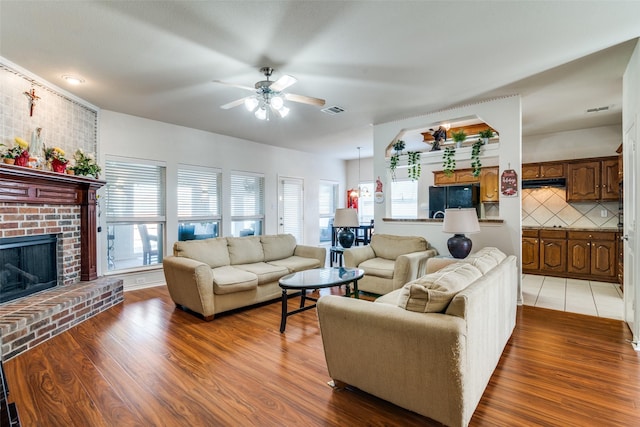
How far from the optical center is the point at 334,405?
2.03 meters

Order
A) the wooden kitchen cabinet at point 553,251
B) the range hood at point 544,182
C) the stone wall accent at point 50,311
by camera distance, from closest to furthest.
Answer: the stone wall accent at point 50,311
the wooden kitchen cabinet at point 553,251
the range hood at point 544,182

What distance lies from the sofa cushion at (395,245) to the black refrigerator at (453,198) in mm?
1900

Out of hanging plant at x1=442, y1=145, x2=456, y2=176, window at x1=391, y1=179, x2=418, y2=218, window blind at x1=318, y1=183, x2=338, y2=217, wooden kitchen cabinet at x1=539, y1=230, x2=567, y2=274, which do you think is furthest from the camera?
window blind at x1=318, y1=183, x2=338, y2=217

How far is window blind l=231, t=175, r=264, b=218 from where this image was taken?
256 inches

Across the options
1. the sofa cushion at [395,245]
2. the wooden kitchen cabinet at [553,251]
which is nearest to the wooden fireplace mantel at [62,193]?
the sofa cushion at [395,245]

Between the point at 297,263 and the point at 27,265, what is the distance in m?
3.14

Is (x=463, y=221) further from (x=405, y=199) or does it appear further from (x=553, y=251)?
(x=405, y=199)

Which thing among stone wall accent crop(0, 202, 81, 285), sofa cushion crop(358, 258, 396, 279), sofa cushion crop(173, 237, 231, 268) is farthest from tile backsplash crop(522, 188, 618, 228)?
stone wall accent crop(0, 202, 81, 285)

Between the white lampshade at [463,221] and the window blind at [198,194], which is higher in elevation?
the window blind at [198,194]

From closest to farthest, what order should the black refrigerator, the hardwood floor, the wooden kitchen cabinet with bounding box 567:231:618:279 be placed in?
1. the hardwood floor
2. the wooden kitchen cabinet with bounding box 567:231:618:279
3. the black refrigerator

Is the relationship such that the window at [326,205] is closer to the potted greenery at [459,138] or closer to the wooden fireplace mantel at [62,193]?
the potted greenery at [459,138]

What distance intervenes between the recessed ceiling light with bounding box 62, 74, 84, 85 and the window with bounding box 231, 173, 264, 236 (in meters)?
3.02

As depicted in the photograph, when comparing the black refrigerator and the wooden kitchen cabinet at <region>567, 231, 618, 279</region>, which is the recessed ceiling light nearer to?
the black refrigerator

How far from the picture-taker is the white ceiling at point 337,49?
7.75ft
